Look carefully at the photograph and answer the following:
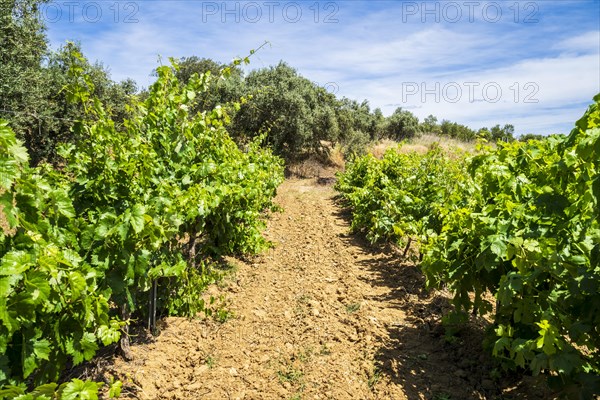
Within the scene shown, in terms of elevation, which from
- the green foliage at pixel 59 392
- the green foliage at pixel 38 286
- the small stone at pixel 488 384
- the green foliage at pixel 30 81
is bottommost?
the small stone at pixel 488 384

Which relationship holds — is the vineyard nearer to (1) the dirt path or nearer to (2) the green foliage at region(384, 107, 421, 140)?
(1) the dirt path

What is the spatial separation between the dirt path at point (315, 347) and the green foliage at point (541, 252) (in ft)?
1.89

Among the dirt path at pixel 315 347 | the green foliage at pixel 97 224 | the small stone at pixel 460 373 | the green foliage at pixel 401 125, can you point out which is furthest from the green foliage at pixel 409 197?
the green foliage at pixel 401 125

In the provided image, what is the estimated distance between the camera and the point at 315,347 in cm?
409

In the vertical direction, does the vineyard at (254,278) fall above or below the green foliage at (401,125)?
below

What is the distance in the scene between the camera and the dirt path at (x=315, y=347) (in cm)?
342

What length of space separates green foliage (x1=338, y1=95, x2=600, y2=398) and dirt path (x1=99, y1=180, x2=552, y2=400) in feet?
1.89

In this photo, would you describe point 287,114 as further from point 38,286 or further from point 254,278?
point 38,286

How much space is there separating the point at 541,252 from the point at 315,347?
2.43 metres

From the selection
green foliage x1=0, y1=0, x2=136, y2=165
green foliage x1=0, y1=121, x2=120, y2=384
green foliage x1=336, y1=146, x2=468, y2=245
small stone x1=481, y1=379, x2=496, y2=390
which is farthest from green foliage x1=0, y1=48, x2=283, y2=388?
green foliage x1=0, y1=0, x2=136, y2=165

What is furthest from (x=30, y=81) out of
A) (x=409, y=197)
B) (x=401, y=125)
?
(x=401, y=125)

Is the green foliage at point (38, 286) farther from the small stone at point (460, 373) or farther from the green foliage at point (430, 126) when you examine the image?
the green foliage at point (430, 126)

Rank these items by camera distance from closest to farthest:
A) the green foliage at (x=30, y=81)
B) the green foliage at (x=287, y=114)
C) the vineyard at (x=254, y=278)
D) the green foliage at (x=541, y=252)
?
the vineyard at (x=254, y=278), the green foliage at (x=541, y=252), the green foliage at (x=30, y=81), the green foliage at (x=287, y=114)

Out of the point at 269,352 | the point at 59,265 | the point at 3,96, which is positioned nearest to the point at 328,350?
the point at 269,352
